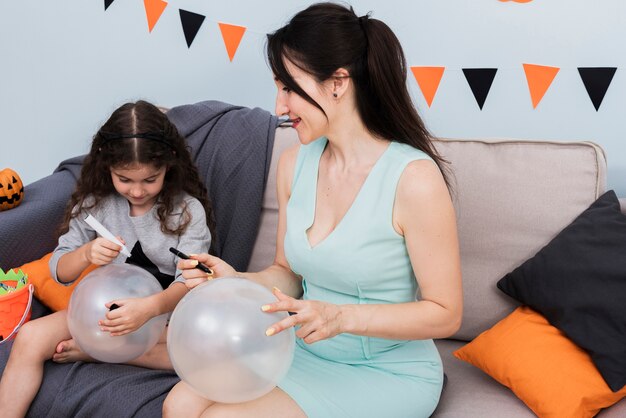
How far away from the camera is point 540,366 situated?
167 cm

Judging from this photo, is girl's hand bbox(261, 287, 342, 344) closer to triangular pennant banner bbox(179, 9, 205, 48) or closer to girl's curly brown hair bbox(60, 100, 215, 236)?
girl's curly brown hair bbox(60, 100, 215, 236)

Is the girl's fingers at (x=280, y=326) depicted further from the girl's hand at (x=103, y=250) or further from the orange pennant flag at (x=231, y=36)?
the orange pennant flag at (x=231, y=36)

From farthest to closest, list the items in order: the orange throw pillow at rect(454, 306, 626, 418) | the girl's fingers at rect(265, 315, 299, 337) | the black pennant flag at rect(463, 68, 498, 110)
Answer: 1. the black pennant flag at rect(463, 68, 498, 110)
2. the orange throw pillow at rect(454, 306, 626, 418)
3. the girl's fingers at rect(265, 315, 299, 337)

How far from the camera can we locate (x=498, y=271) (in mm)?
1963

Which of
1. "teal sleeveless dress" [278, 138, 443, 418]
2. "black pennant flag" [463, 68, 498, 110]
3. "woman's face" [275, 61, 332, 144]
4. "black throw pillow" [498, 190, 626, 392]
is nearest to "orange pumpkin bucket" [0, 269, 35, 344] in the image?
"teal sleeveless dress" [278, 138, 443, 418]

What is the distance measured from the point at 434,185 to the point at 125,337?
73cm

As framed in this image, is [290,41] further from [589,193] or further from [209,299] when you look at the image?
[589,193]

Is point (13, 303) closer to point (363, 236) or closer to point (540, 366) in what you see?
point (363, 236)

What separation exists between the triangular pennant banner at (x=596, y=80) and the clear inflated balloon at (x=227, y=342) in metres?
1.33

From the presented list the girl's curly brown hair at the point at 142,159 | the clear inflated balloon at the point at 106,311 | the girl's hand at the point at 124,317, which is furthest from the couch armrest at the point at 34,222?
the girl's hand at the point at 124,317

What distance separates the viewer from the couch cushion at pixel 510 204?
6.34 ft

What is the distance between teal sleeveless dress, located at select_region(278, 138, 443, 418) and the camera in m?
1.52

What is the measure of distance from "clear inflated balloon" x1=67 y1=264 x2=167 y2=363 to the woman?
22cm

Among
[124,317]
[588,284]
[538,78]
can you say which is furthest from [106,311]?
[538,78]
